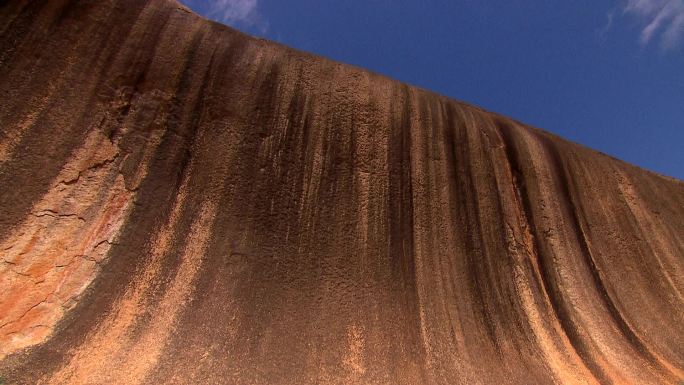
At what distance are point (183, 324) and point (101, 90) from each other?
3.00 m

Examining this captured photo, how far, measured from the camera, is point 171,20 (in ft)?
21.8

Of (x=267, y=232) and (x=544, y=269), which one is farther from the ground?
(x=544, y=269)

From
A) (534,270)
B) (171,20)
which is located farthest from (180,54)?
A: (534,270)

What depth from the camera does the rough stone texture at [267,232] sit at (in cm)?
487

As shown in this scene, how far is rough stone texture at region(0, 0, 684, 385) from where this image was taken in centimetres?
487

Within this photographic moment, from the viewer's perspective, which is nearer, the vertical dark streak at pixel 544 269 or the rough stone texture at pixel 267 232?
the rough stone texture at pixel 267 232

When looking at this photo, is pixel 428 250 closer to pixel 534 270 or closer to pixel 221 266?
pixel 534 270

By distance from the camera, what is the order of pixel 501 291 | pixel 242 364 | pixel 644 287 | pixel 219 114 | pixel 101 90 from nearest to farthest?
pixel 242 364 < pixel 101 90 < pixel 219 114 < pixel 501 291 < pixel 644 287

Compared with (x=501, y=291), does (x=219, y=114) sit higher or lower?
higher

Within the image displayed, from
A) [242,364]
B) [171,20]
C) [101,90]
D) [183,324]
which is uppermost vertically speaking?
[171,20]

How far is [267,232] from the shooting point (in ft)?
19.4

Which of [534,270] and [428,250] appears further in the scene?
[534,270]

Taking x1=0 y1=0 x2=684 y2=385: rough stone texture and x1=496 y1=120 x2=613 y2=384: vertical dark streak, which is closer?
x1=0 y1=0 x2=684 y2=385: rough stone texture

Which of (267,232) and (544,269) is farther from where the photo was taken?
(544,269)
